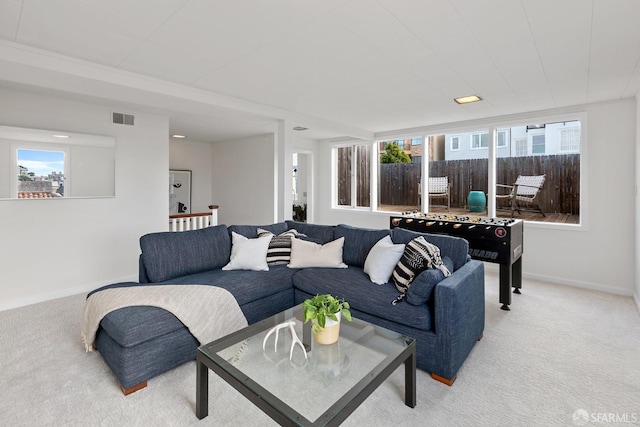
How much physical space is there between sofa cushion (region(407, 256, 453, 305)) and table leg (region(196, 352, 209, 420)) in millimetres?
1425

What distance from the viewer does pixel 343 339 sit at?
2.01m

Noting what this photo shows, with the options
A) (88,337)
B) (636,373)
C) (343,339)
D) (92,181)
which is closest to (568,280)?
(636,373)

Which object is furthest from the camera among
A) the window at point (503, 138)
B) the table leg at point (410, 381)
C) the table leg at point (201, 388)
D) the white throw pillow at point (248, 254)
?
the window at point (503, 138)

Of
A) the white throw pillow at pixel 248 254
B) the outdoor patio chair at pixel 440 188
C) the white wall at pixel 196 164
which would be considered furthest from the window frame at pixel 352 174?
the white throw pillow at pixel 248 254

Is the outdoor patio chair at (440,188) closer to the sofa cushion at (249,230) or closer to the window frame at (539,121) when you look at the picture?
the window frame at (539,121)

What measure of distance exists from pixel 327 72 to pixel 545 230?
151 inches

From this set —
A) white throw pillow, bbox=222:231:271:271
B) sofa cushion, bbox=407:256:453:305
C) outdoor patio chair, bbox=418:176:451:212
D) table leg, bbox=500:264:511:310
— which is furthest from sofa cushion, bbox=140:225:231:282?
outdoor patio chair, bbox=418:176:451:212

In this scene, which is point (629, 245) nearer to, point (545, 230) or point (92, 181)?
point (545, 230)

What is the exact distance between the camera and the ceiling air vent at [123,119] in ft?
13.6

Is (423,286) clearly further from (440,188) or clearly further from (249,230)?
(440,188)

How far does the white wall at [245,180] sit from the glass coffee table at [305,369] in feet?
14.7

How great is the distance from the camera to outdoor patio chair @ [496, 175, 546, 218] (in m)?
4.84

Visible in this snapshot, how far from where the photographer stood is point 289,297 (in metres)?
3.12

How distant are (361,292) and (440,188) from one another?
12.9 feet
